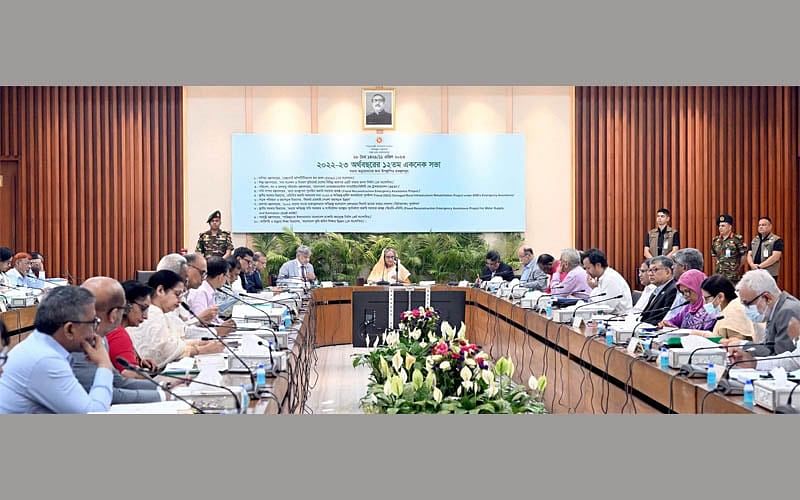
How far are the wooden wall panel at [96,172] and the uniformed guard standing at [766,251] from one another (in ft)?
22.4

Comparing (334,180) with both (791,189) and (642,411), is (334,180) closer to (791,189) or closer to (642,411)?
(791,189)

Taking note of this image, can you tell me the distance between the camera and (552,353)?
6.09m

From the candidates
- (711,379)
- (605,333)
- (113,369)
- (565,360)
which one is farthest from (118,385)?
(565,360)

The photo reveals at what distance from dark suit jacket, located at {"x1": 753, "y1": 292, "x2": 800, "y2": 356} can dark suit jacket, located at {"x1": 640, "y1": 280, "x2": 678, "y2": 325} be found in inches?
66.8

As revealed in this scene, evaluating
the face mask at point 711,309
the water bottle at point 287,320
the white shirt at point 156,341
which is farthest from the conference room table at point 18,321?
the face mask at point 711,309

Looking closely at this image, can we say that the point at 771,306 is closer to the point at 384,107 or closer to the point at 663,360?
the point at 663,360

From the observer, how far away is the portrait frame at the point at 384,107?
11.8 m

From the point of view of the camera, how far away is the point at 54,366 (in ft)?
9.25

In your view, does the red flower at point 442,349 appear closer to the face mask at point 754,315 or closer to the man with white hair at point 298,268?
the face mask at point 754,315

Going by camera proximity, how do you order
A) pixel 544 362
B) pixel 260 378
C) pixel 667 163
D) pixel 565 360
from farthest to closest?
pixel 667 163 → pixel 544 362 → pixel 565 360 → pixel 260 378

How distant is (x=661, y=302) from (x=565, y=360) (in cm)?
83

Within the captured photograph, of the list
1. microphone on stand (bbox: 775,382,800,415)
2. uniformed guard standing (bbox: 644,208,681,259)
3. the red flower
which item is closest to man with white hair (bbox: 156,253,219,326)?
the red flower

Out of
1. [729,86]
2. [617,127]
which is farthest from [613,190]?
[729,86]

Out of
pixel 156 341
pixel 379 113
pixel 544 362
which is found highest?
pixel 379 113
